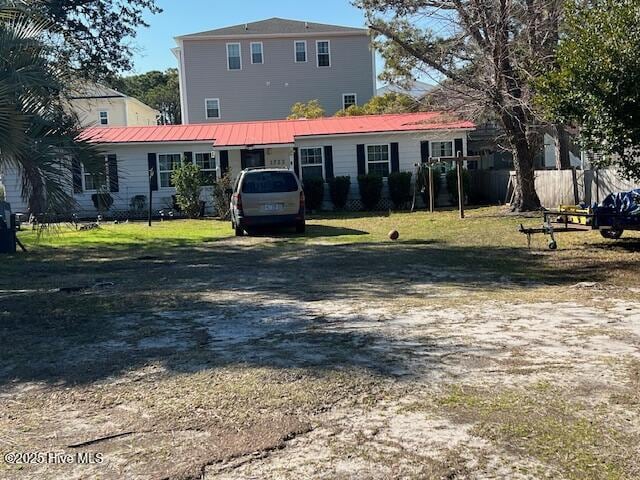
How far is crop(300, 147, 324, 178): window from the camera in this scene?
83.6ft

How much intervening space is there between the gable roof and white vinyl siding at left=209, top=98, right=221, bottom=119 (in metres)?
3.59

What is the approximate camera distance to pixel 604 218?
11969 mm

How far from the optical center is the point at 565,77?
34.6 ft

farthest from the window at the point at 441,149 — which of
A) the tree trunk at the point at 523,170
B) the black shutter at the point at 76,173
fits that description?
the black shutter at the point at 76,173

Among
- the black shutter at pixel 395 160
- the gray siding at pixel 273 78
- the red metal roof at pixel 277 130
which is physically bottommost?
the black shutter at pixel 395 160

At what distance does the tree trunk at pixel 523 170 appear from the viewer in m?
20.0

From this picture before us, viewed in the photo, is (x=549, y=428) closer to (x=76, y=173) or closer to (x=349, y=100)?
(x=76, y=173)

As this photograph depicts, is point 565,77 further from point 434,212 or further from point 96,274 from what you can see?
point 434,212

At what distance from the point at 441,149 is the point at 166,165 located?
35.3 feet

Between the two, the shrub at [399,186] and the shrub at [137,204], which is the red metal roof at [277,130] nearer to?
the shrub at [399,186]

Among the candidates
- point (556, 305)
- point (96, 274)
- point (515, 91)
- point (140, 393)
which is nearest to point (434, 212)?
point (515, 91)

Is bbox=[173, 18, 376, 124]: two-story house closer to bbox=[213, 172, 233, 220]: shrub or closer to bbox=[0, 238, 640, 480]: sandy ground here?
bbox=[213, 172, 233, 220]: shrub

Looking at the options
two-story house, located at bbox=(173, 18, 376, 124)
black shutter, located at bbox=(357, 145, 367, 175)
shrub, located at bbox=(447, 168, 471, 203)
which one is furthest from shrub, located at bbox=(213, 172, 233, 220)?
two-story house, located at bbox=(173, 18, 376, 124)

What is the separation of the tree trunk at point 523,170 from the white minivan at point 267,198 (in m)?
7.63
